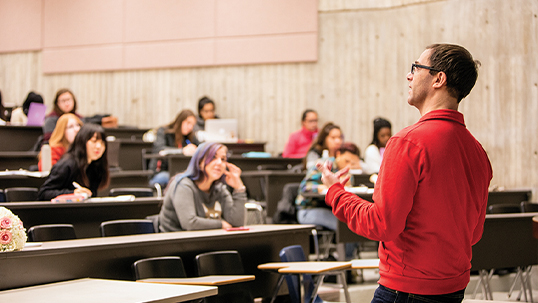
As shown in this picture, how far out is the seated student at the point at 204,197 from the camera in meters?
3.97

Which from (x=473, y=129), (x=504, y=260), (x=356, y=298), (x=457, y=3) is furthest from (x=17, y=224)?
(x=457, y=3)

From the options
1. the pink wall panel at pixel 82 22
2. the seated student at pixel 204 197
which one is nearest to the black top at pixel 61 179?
the seated student at pixel 204 197

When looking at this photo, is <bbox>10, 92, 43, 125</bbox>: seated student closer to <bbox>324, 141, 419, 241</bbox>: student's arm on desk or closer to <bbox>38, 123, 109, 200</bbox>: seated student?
<bbox>38, 123, 109, 200</bbox>: seated student

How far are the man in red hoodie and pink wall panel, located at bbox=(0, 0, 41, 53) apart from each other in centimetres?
1026

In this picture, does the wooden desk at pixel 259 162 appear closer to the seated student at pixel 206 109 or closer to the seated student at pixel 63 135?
the seated student at pixel 206 109

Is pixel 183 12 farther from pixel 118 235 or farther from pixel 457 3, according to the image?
pixel 118 235

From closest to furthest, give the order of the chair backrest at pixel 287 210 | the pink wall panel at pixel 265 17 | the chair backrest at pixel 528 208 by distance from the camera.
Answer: the chair backrest at pixel 528 208
the chair backrest at pixel 287 210
the pink wall panel at pixel 265 17

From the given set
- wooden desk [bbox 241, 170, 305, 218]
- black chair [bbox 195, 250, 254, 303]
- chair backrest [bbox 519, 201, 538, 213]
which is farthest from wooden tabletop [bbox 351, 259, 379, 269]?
wooden desk [bbox 241, 170, 305, 218]

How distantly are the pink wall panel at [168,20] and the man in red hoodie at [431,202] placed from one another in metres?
8.10

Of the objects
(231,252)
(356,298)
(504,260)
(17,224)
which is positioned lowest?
(356,298)

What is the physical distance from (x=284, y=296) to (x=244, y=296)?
0.78 metres

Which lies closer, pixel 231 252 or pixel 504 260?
pixel 231 252

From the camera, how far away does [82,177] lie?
Answer: 4566mm

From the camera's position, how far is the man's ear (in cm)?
175
